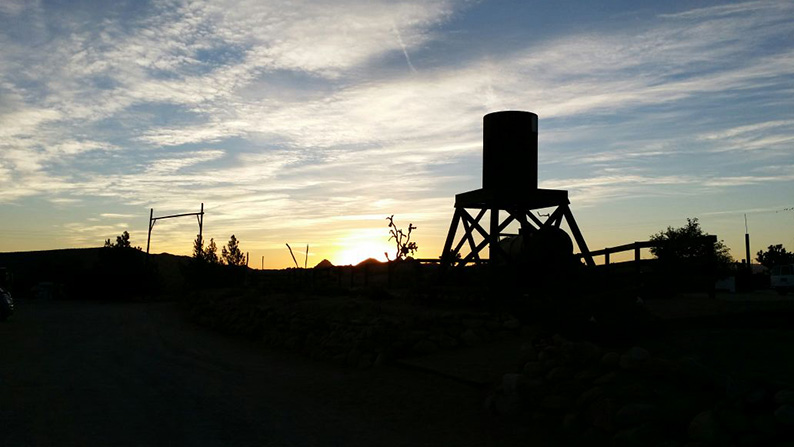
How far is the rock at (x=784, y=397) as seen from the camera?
6148mm

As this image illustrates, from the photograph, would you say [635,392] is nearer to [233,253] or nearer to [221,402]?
[221,402]

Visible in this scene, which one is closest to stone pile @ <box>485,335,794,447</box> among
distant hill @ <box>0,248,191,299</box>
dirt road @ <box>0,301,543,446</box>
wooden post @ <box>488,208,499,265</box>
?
dirt road @ <box>0,301,543,446</box>

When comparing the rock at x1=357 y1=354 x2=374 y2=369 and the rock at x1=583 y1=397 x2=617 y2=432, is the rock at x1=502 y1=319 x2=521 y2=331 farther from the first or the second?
the rock at x1=583 y1=397 x2=617 y2=432

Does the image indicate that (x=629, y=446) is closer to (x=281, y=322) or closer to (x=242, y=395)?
(x=242, y=395)

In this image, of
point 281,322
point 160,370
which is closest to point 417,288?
point 281,322

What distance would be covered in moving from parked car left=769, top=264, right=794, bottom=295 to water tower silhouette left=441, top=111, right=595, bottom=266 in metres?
23.4

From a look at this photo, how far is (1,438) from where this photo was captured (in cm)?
859

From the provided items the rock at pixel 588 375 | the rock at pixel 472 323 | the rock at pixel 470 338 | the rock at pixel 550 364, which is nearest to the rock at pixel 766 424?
the rock at pixel 588 375

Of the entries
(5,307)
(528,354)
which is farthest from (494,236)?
(5,307)

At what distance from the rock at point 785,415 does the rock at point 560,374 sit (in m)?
→ 3.30

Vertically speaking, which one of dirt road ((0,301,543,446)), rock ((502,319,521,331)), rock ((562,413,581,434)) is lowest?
dirt road ((0,301,543,446))

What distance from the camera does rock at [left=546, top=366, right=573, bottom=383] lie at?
30.2ft

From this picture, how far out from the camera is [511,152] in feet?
61.0

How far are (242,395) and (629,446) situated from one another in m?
7.07
